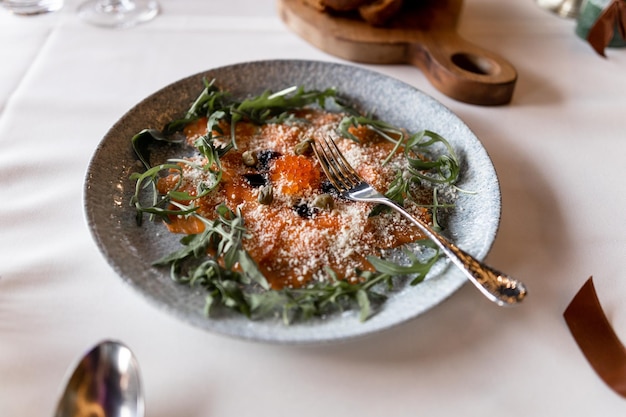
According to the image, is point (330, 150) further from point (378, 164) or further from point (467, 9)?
point (467, 9)

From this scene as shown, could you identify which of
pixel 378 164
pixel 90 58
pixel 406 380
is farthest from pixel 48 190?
pixel 406 380

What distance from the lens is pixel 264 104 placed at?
5.26ft

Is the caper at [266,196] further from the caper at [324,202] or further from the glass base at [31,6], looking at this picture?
the glass base at [31,6]

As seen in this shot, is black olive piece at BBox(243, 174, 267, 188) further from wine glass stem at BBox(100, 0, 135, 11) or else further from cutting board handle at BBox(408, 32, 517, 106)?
wine glass stem at BBox(100, 0, 135, 11)

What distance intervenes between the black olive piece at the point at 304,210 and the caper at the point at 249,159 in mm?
194

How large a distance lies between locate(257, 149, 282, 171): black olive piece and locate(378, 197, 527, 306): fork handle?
50cm

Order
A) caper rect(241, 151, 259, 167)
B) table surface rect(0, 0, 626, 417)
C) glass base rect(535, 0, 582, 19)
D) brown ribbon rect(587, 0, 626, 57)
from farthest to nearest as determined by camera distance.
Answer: glass base rect(535, 0, 582, 19), brown ribbon rect(587, 0, 626, 57), caper rect(241, 151, 259, 167), table surface rect(0, 0, 626, 417)

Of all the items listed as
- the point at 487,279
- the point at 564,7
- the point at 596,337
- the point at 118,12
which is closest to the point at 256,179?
the point at 487,279

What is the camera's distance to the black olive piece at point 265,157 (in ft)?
4.75

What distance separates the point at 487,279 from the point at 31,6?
1.98 meters

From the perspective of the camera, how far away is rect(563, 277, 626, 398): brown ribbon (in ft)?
3.55

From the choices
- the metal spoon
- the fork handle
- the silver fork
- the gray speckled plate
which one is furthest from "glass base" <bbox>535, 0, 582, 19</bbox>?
the metal spoon

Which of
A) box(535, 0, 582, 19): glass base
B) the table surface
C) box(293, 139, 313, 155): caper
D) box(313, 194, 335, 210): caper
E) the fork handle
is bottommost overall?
the table surface

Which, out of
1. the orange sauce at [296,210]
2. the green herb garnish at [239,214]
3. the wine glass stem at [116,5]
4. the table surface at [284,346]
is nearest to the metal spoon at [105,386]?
the table surface at [284,346]
